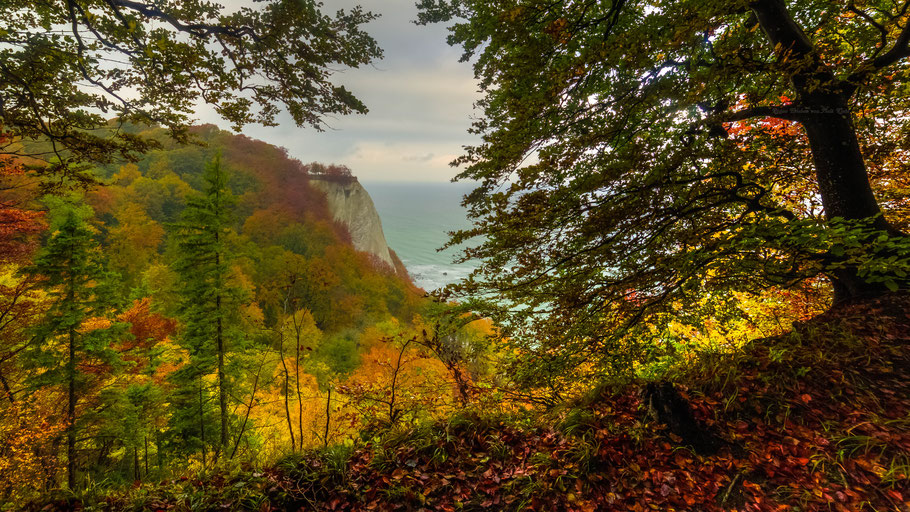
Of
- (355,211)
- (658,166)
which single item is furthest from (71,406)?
(355,211)

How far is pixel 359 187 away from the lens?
52.8m

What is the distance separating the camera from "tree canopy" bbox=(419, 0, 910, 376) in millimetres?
3576

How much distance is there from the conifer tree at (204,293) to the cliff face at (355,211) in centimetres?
3864

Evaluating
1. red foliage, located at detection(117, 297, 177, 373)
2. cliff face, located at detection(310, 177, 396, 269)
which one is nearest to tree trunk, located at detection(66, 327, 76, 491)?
red foliage, located at detection(117, 297, 177, 373)

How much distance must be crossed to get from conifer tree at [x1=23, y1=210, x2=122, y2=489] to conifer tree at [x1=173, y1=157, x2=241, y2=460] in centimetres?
233

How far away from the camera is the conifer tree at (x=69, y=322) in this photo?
933 centimetres

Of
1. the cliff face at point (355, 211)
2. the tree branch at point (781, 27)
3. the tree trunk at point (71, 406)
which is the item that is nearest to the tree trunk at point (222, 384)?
the tree trunk at point (71, 406)

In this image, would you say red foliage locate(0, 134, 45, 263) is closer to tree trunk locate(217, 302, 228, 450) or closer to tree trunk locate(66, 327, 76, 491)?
tree trunk locate(66, 327, 76, 491)

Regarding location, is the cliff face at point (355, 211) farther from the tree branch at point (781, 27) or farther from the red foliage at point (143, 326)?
the tree branch at point (781, 27)

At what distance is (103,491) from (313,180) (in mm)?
55145

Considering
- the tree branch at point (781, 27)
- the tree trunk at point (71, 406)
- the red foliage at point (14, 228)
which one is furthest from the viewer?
the red foliage at point (14, 228)

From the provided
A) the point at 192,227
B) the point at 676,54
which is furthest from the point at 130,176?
the point at 676,54

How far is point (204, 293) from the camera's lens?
10336 mm

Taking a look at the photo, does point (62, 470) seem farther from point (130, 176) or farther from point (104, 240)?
point (130, 176)
